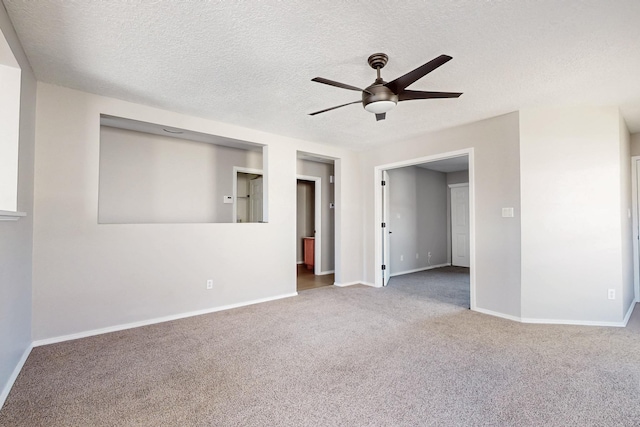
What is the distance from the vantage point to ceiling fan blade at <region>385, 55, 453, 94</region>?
1769 millimetres

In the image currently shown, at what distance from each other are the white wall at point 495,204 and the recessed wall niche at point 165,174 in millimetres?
2799

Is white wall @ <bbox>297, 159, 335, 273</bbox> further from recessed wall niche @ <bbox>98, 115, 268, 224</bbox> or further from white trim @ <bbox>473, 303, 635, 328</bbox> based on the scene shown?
white trim @ <bbox>473, 303, 635, 328</bbox>

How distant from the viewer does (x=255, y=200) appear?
6457 millimetres

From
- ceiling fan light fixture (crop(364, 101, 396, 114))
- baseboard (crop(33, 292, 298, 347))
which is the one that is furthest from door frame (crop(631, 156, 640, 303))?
baseboard (crop(33, 292, 298, 347))

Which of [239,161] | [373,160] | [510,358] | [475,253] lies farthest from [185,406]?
[373,160]

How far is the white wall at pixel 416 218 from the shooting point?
608 centimetres

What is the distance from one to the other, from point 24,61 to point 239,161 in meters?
2.98

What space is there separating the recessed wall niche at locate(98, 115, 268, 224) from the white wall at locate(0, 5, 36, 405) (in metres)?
1.27

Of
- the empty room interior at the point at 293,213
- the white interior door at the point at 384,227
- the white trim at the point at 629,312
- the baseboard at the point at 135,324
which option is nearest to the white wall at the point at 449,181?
the empty room interior at the point at 293,213

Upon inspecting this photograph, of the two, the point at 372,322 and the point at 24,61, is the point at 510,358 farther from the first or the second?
the point at 24,61

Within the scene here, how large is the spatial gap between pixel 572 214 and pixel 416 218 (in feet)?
11.3

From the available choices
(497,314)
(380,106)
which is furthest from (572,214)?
(380,106)

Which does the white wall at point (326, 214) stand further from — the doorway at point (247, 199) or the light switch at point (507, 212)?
the light switch at point (507, 212)

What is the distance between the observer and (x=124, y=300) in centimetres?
307
